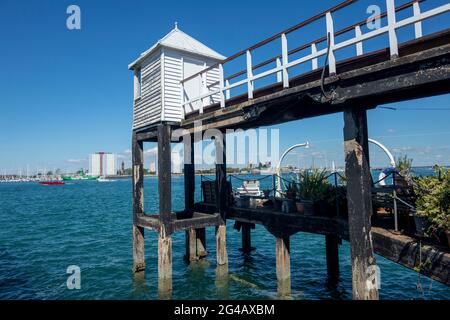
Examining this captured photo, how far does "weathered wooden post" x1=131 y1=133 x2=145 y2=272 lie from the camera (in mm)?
13000

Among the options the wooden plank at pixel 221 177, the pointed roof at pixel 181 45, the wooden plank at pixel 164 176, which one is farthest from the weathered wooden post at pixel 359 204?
the pointed roof at pixel 181 45

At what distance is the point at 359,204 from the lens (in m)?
6.25

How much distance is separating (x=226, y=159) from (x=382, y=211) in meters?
6.51

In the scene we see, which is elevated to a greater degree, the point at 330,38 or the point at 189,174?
the point at 330,38

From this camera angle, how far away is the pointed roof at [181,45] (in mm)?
11453

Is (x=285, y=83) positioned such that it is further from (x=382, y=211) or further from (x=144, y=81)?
(x=144, y=81)

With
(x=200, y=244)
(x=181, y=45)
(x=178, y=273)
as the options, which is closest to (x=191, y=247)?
(x=200, y=244)

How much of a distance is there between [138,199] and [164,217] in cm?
261

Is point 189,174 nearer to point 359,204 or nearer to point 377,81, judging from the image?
point 359,204

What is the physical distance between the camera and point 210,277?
1288 cm

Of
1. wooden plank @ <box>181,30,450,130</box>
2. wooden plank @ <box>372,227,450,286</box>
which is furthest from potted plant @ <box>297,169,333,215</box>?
wooden plank @ <box>372,227,450,286</box>

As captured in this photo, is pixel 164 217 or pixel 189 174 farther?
pixel 189 174

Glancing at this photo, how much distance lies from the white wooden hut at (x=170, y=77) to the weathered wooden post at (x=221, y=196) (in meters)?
2.16

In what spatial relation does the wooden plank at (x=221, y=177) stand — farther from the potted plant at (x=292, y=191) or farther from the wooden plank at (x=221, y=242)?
the potted plant at (x=292, y=191)
